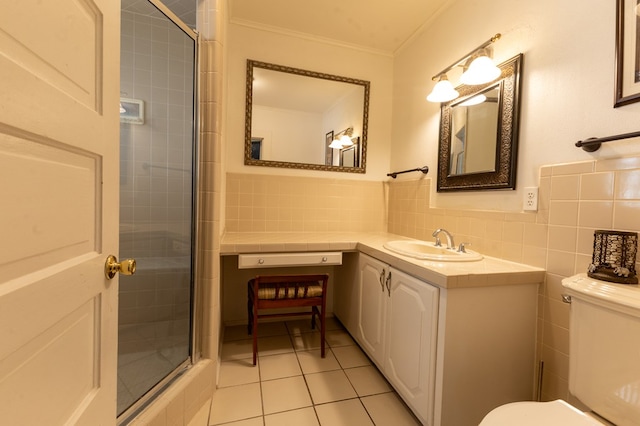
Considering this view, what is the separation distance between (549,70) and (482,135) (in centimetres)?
41

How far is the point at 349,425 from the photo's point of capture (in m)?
1.30

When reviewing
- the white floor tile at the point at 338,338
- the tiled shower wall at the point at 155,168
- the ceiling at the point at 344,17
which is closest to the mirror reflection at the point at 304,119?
the ceiling at the point at 344,17

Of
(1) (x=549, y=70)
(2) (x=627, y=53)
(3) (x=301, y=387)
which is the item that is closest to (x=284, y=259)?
(3) (x=301, y=387)

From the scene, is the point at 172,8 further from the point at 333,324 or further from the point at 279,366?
→ the point at 333,324

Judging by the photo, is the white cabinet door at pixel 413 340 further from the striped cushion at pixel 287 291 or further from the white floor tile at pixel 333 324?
the white floor tile at pixel 333 324

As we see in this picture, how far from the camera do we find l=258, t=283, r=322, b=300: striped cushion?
5.75ft

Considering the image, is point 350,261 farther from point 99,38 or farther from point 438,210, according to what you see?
point 99,38

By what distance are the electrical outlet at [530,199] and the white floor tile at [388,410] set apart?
120 centimetres

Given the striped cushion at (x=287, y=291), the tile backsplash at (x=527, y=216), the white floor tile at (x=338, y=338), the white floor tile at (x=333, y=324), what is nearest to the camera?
the tile backsplash at (x=527, y=216)

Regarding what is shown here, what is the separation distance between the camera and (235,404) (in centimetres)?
141

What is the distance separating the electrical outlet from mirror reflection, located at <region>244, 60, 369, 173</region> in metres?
1.36

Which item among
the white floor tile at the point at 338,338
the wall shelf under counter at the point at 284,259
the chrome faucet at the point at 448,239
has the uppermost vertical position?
the chrome faucet at the point at 448,239

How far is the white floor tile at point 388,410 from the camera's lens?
52.2 inches

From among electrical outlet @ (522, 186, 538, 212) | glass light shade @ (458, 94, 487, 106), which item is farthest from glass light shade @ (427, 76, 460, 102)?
electrical outlet @ (522, 186, 538, 212)
